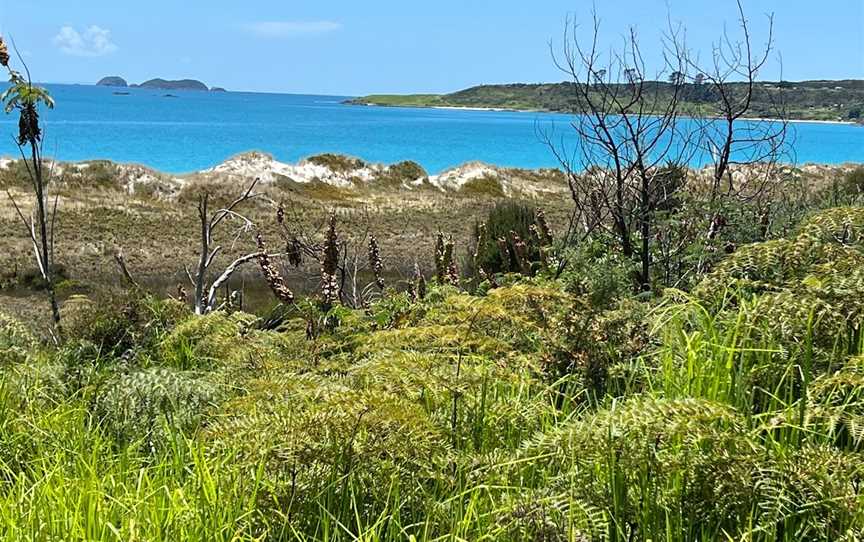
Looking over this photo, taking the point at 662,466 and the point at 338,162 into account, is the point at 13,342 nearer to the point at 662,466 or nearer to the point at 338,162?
the point at 662,466

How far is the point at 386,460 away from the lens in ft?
7.39

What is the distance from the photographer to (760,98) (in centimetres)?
1002

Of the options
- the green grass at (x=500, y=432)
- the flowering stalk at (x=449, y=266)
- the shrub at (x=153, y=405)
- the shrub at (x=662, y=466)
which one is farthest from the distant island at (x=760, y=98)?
the shrub at (x=662, y=466)

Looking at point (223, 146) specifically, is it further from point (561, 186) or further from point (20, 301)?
point (20, 301)

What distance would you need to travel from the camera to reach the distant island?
25.3ft

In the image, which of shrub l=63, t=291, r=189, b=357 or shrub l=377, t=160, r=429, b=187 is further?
shrub l=377, t=160, r=429, b=187

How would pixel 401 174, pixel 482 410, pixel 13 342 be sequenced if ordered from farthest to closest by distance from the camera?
pixel 401 174 → pixel 13 342 → pixel 482 410

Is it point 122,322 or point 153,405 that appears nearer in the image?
point 153,405

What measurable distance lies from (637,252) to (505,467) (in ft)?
11.4

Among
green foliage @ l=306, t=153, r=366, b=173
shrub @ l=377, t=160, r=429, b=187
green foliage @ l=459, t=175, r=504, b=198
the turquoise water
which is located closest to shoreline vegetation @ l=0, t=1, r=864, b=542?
green foliage @ l=459, t=175, r=504, b=198

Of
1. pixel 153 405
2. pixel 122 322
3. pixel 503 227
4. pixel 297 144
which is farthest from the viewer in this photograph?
pixel 297 144

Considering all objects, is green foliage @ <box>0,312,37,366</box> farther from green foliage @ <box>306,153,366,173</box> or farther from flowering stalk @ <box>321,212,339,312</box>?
green foliage @ <box>306,153,366,173</box>

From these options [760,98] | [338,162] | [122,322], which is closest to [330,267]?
[122,322]

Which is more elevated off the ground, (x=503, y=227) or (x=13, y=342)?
(x=13, y=342)
